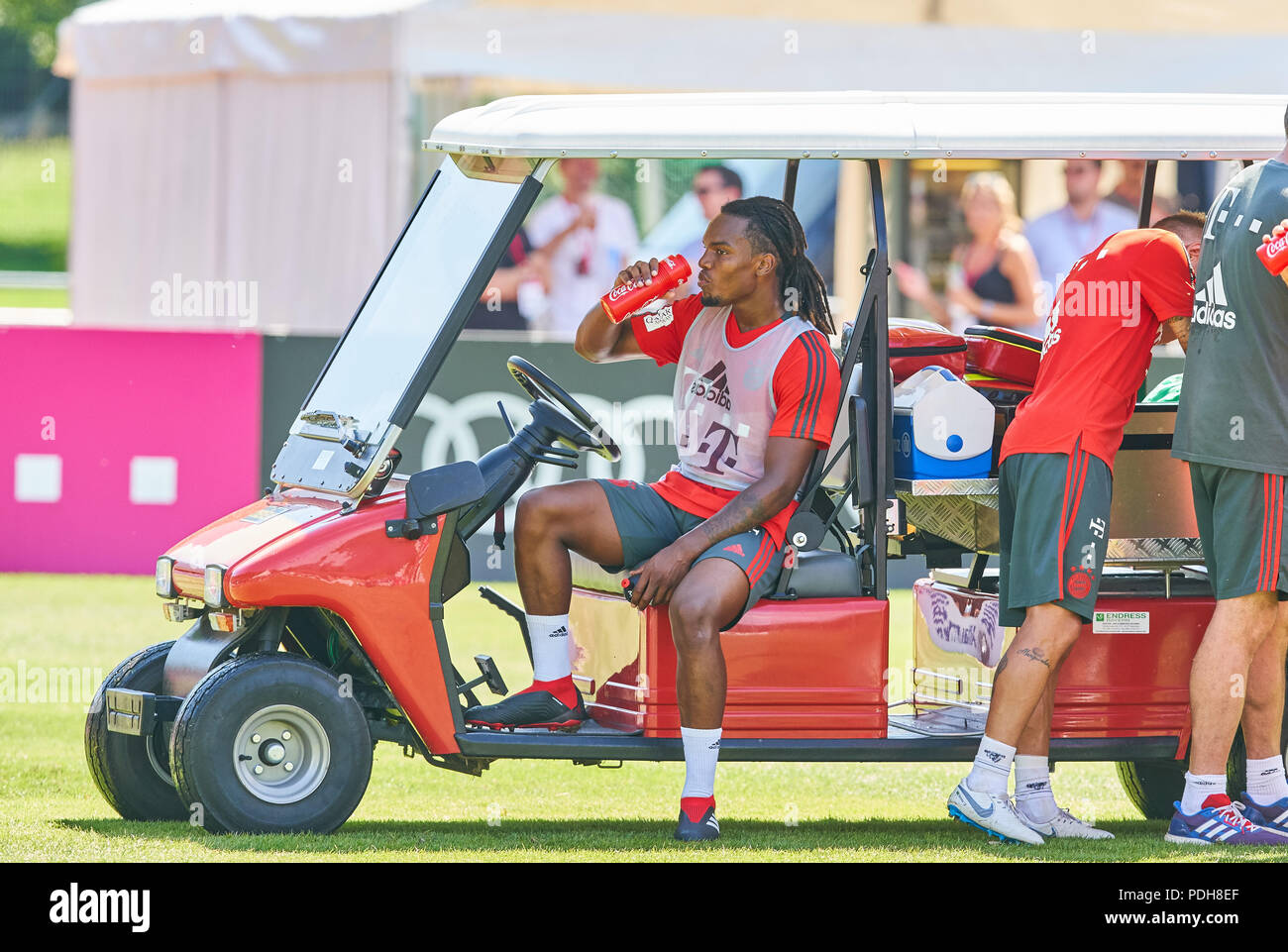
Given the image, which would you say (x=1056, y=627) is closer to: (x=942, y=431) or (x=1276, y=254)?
(x=942, y=431)

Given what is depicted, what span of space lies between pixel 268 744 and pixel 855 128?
7.08ft

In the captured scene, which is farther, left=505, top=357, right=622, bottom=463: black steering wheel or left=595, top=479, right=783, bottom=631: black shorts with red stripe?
left=505, top=357, right=622, bottom=463: black steering wheel

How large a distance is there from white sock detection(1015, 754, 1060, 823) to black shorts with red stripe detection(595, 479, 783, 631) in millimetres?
820

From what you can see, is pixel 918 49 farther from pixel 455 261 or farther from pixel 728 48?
pixel 455 261

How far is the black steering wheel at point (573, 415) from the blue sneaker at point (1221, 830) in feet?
5.90

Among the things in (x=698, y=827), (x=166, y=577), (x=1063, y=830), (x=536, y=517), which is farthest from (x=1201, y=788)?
(x=166, y=577)

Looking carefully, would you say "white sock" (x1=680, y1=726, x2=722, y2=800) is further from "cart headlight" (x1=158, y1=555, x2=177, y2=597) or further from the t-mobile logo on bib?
"cart headlight" (x1=158, y1=555, x2=177, y2=597)

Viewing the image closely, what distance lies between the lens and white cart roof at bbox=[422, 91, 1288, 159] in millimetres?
4906

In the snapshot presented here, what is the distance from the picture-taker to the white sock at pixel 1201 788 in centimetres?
510

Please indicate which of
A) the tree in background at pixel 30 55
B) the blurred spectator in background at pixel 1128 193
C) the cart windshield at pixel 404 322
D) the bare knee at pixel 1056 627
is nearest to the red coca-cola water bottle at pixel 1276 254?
the bare knee at pixel 1056 627

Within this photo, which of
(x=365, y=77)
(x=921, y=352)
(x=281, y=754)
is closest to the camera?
(x=281, y=754)

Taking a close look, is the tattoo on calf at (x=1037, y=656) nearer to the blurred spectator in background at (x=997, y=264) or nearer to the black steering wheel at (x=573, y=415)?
the black steering wheel at (x=573, y=415)

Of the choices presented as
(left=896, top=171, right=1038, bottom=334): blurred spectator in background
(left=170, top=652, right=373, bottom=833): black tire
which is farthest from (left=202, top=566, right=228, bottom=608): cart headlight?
(left=896, top=171, right=1038, bottom=334): blurred spectator in background

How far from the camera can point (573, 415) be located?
217 inches
